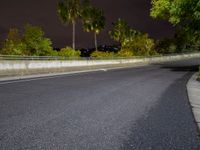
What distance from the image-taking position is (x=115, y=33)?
3410 inches

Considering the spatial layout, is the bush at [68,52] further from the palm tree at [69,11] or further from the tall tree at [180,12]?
the tall tree at [180,12]

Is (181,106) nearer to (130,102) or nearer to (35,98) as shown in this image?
(130,102)

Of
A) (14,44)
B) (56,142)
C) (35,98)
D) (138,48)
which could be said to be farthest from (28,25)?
(56,142)

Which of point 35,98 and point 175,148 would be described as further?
point 35,98

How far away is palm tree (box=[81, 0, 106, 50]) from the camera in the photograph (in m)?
56.4

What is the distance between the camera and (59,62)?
94.0ft

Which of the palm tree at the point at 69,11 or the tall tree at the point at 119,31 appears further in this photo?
the tall tree at the point at 119,31

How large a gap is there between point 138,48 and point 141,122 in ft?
262

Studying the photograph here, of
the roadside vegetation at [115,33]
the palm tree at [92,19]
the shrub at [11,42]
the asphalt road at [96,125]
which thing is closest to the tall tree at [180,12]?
the roadside vegetation at [115,33]

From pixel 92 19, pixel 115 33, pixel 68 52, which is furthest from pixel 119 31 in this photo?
pixel 68 52

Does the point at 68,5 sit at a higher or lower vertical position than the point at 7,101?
higher

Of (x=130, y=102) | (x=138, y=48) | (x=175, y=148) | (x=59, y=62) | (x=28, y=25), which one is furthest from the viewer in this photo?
(x=138, y=48)

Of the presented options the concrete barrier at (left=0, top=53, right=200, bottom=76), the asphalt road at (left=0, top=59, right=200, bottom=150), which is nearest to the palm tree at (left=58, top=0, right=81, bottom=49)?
the concrete barrier at (left=0, top=53, right=200, bottom=76)

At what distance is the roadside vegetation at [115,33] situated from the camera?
24.1 meters
